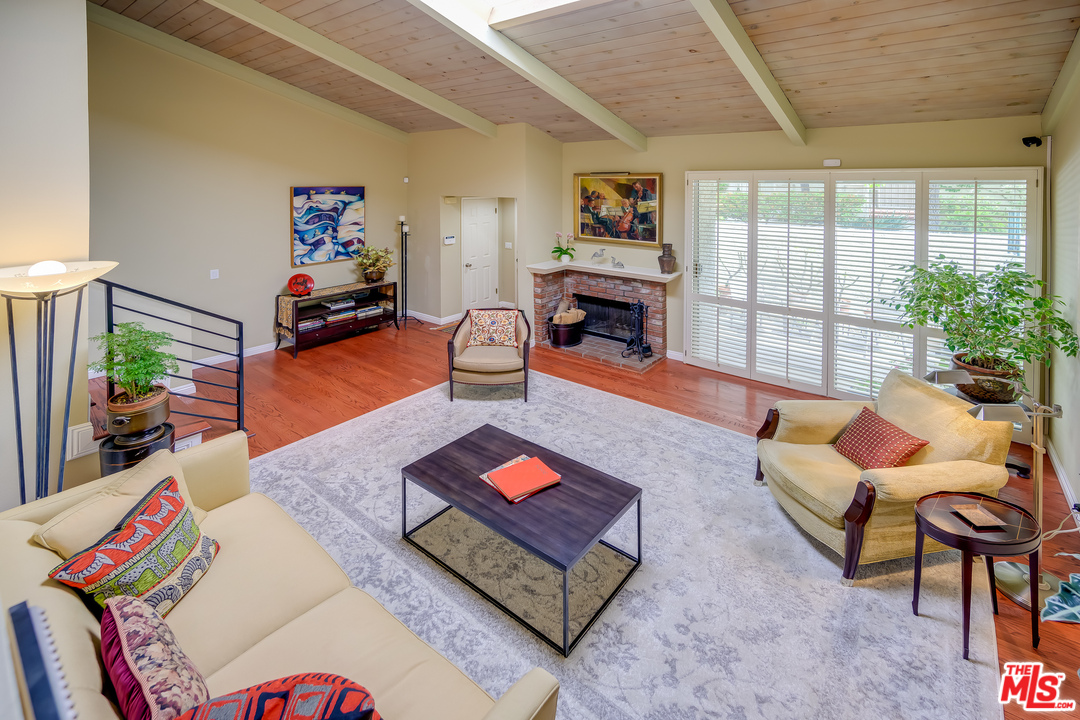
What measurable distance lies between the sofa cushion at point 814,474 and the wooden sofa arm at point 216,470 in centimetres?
298

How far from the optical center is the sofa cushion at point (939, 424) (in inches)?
118

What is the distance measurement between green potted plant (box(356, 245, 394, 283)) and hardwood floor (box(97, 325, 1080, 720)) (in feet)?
2.60

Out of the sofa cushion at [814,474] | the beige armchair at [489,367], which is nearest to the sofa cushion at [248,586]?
the sofa cushion at [814,474]

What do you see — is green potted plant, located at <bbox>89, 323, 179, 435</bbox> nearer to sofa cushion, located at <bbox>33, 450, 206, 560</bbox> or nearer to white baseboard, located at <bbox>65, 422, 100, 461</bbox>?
white baseboard, located at <bbox>65, 422, 100, 461</bbox>

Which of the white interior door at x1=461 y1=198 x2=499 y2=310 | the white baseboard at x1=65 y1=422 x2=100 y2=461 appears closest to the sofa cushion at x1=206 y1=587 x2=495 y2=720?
the white baseboard at x1=65 y1=422 x2=100 y2=461

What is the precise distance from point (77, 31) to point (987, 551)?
509cm

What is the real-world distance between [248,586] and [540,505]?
1.35 metres

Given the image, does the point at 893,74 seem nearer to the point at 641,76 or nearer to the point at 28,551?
the point at 641,76

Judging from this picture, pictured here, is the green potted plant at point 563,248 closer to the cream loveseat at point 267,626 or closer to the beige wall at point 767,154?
the beige wall at point 767,154

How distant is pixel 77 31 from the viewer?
123 inches

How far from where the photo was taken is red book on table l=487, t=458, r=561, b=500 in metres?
3.08

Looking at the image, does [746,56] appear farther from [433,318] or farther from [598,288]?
[433,318]

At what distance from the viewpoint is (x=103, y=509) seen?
2.24 metres

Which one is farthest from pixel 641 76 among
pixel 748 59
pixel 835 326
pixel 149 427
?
pixel 149 427
